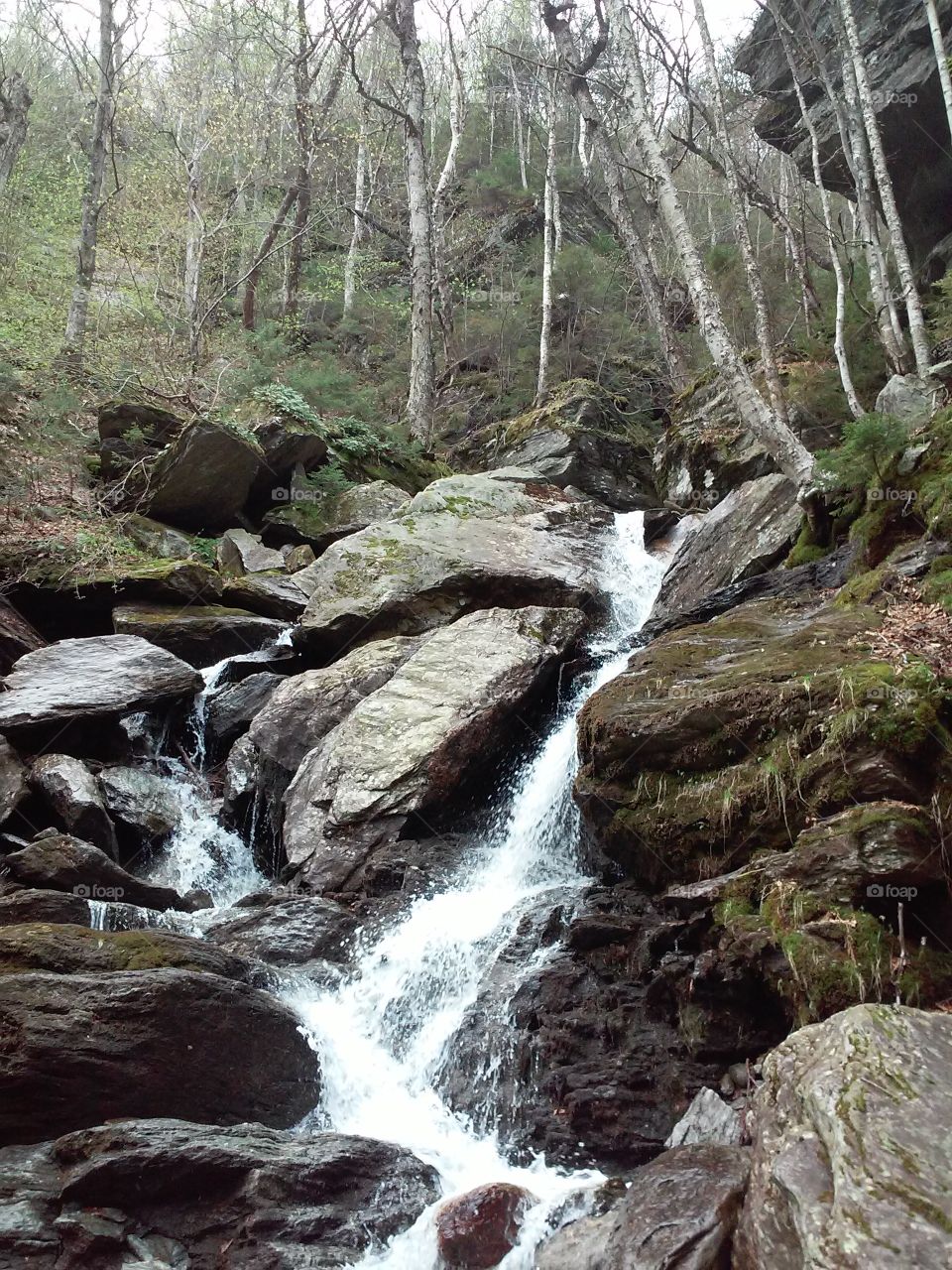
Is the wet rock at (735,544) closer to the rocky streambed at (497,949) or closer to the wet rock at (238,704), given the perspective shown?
the rocky streambed at (497,949)

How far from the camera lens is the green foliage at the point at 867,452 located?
309 inches

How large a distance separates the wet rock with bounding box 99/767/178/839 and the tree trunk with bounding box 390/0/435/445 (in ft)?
34.6

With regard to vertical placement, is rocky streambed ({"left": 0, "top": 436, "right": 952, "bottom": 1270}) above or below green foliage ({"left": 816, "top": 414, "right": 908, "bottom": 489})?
below

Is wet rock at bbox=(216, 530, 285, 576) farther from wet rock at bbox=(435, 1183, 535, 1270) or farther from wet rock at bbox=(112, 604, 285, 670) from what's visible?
wet rock at bbox=(435, 1183, 535, 1270)

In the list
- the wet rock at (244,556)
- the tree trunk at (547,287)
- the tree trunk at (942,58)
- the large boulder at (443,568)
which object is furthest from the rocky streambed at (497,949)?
the tree trunk at (547,287)

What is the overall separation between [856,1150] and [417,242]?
18.6 m

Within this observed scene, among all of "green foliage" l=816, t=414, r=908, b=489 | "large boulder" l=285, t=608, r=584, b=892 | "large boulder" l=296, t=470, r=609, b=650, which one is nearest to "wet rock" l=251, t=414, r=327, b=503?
"large boulder" l=296, t=470, r=609, b=650

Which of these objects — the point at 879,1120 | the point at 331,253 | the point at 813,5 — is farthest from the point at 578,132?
the point at 879,1120

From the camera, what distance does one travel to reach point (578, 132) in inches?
1166

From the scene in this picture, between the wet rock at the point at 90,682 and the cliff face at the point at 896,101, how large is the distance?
13.4 meters

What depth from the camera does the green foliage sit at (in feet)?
25.8

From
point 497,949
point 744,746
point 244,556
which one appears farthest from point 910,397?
point 244,556

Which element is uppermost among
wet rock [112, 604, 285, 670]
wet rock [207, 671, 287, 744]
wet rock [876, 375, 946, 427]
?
wet rock [876, 375, 946, 427]

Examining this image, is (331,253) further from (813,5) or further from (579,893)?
(579,893)
